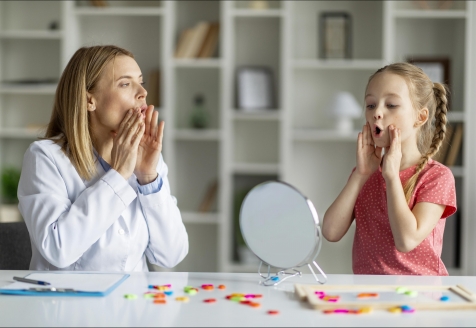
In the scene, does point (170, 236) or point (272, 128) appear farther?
point (272, 128)

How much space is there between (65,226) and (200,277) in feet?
1.19

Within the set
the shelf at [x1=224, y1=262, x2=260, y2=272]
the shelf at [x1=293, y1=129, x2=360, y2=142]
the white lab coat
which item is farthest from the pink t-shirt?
the shelf at [x1=224, y1=262, x2=260, y2=272]

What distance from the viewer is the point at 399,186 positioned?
1538 millimetres

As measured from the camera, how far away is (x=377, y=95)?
1673 mm

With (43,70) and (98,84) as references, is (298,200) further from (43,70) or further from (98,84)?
(43,70)

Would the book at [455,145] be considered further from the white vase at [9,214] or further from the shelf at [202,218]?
the white vase at [9,214]

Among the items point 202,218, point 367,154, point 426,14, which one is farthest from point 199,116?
point 367,154

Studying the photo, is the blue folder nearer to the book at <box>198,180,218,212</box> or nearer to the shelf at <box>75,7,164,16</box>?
the book at <box>198,180,218,212</box>

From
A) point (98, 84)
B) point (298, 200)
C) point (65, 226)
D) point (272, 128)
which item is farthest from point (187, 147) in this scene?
point (298, 200)

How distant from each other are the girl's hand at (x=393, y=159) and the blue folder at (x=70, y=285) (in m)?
0.71

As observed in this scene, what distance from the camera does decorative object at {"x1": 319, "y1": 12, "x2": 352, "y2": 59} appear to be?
3.53 m

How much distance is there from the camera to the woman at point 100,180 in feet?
4.85

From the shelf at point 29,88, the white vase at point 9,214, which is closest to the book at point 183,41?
the shelf at point 29,88

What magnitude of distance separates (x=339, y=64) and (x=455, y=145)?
2.66 feet
